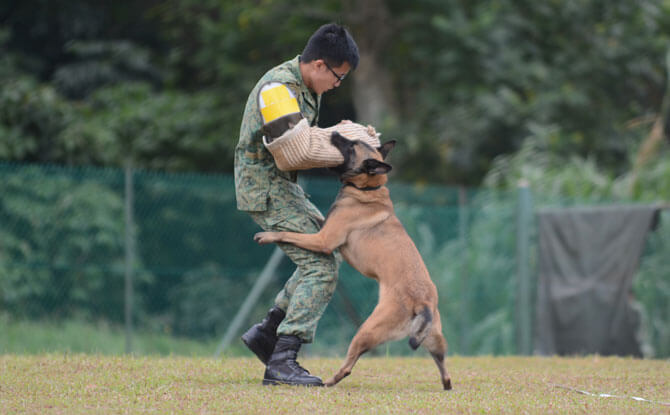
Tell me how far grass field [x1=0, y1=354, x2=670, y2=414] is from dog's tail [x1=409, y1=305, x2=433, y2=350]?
31 centimetres

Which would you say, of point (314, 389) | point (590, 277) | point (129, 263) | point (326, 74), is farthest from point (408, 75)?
point (314, 389)

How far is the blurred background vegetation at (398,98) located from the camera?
370 inches

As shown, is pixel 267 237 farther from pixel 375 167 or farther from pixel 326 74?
pixel 326 74

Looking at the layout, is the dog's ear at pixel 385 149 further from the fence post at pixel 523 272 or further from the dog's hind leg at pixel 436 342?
the fence post at pixel 523 272

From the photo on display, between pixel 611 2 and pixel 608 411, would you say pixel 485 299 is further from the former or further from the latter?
pixel 611 2

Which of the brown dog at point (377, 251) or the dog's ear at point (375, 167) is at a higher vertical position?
the dog's ear at point (375, 167)

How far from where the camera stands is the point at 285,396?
394cm

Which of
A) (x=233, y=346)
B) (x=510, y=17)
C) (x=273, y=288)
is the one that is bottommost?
(x=233, y=346)

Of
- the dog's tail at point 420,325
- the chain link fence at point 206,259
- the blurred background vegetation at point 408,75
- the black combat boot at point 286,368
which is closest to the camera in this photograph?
the dog's tail at point 420,325

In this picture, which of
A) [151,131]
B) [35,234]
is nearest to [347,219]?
[35,234]

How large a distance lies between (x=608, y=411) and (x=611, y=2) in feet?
36.3

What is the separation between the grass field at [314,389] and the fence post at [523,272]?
2.72m

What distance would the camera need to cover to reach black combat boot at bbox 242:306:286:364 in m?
4.61

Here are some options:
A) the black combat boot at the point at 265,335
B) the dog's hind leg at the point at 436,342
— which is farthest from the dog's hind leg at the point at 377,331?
the black combat boot at the point at 265,335
